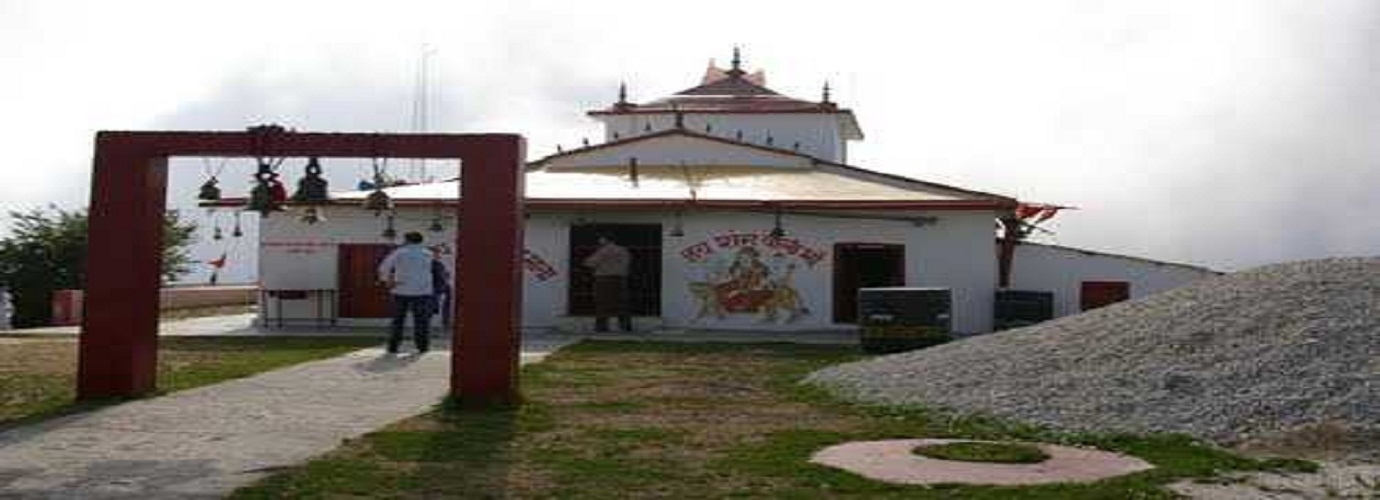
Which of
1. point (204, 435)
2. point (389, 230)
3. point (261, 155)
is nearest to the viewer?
point (204, 435)

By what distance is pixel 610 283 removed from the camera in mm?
25250

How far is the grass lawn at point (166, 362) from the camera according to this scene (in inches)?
523

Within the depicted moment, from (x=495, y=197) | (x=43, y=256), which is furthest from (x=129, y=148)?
A: (x=43, y=256)

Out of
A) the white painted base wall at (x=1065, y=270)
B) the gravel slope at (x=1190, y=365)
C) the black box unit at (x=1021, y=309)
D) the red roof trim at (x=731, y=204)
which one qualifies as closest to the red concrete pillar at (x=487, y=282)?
the gravel slope at (x=1190, y=365)

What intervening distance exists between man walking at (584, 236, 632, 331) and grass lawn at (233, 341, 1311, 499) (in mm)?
9464

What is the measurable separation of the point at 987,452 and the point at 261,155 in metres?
6.57

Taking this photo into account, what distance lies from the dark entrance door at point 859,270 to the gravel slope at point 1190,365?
10.3 m

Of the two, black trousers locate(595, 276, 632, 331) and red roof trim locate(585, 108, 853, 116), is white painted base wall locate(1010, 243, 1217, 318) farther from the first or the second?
red roof trim locate(585, 108, 853, 116)

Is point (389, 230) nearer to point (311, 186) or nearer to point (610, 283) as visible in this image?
point (610, 283)

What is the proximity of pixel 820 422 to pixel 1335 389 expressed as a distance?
3616mm

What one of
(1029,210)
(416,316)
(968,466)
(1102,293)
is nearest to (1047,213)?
(1029,210)

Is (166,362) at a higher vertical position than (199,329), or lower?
lower

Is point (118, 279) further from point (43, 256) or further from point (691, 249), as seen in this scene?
point (43, 256)

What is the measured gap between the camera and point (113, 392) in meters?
13.2
